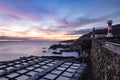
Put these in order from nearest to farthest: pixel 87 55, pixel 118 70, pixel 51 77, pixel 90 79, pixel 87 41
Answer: pixel 118 70
pixel 51 77
pixel 90 79
pixel 87 55
pixel 87 41

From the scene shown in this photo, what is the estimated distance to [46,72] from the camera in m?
11.7

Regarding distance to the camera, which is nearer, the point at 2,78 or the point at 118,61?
the point at 118,61

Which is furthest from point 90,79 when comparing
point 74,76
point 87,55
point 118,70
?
point 87,55

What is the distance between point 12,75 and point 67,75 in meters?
4.40

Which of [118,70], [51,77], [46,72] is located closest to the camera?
[118,70]

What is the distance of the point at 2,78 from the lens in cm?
1021

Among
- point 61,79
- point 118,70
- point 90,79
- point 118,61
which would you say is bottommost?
point 90,79

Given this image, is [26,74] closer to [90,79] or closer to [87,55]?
[90,79]

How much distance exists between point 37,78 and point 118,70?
21.6 ft

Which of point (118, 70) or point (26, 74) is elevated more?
point (118, 70)

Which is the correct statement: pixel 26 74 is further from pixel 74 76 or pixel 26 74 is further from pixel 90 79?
pixel 90 79

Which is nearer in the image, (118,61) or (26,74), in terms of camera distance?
(118,61)

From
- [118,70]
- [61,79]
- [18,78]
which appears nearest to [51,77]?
[61,79]

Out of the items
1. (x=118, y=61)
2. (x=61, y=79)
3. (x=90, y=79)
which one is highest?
(x=118, y=61)
